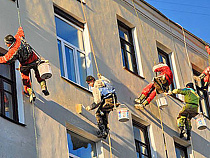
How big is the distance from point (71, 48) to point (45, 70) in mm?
2981

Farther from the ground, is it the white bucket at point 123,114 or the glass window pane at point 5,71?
the glass window pane at point 5,71

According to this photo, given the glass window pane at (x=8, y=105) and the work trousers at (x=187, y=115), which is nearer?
the glass window pane at (x=8, y=105)

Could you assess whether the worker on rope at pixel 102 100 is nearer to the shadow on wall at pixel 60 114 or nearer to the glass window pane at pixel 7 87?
the shadow on wall at pixel 60 114

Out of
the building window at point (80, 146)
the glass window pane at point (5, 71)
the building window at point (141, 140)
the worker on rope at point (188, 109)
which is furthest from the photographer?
the worker on rope at point (188, 109)

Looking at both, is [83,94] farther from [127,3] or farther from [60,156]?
[127,3]

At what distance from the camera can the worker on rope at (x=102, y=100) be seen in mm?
16562

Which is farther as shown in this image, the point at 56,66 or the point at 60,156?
the point at 56,66

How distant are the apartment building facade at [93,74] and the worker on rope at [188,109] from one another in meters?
0.28

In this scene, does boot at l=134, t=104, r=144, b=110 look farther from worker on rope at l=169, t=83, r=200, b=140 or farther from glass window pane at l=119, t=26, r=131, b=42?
glass window pane at l=119, t=26, r=131, b=42

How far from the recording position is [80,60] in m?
18.0

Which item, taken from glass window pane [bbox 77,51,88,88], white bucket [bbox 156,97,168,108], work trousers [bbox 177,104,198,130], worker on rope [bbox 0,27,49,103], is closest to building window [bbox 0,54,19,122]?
worker on rope [bbox 0,27,49,103]

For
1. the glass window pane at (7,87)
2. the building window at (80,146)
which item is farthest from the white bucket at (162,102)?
the glass window pane at (7,87)

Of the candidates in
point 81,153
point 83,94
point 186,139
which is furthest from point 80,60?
point 186,139

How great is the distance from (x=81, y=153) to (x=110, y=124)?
1.41m
